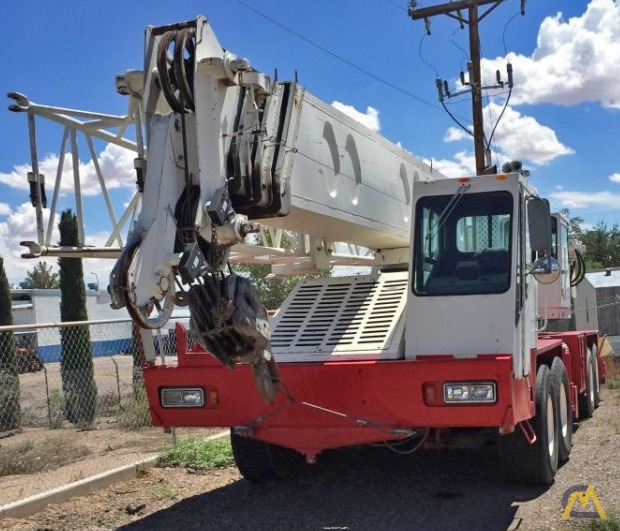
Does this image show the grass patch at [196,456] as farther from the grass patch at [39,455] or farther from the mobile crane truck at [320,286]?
the grass patch at [39,455]

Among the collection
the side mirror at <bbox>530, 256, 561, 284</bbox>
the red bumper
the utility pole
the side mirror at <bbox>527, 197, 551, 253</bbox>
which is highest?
the utility pole

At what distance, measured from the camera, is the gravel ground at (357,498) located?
6301 millimetres

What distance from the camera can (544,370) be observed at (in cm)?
719

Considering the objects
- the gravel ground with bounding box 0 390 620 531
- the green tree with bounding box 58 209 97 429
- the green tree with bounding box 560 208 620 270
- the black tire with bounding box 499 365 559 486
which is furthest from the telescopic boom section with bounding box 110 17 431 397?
the green tree with bounding box 560 208 620 270

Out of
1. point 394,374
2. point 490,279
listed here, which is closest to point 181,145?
point 394,374

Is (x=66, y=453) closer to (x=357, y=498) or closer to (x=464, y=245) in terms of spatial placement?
(x=357, y=498)

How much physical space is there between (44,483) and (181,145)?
14.6 feet

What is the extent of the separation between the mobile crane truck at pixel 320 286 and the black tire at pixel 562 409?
6 cm

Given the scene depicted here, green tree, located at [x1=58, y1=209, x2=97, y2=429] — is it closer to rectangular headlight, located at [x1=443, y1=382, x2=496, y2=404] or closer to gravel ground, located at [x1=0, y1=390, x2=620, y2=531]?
gravel ground, located at [x1=0, y1=390, x2=620, y2=531]

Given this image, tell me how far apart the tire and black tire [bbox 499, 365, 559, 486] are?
13.6 feet

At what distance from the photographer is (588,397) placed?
11.1m

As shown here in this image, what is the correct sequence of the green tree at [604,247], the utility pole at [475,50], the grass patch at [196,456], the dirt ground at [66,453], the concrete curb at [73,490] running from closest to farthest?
the concrete curb at [73,490], the dirt ground at [66,453], the grass patch at [196,456], the utility pole at [475,50], the green tree at [604,247]

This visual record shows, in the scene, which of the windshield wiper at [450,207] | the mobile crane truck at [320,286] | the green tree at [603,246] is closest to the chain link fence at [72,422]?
the mobile crane truck at [320,286]

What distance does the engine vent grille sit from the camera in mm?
6586
